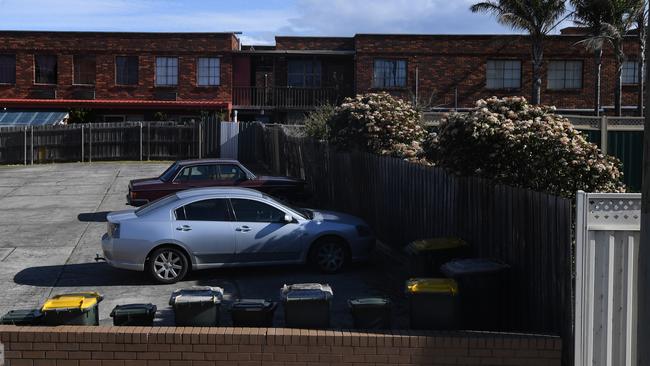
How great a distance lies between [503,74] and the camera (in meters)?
44.4

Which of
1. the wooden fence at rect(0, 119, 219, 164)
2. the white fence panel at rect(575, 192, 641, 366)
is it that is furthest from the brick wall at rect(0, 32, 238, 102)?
the white fence panel at rect(575, 192, 641, 366)

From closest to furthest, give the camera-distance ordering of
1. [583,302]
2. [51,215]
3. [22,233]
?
[583,302], [22,233], [51,215]

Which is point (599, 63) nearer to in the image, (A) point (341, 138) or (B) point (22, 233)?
(A) point (341, 138)

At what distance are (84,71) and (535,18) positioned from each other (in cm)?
2301

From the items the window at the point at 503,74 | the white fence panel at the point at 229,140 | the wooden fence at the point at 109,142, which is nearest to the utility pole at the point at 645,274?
the white fence panel at the point at 229,140

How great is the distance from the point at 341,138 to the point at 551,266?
11131mm

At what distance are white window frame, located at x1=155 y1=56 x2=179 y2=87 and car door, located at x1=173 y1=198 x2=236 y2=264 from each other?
108 feet

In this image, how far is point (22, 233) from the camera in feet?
58.1

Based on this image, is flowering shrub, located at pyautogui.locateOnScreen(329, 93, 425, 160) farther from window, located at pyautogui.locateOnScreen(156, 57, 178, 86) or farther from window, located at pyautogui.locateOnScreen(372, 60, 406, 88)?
window, located at pyautogui.locateOnScreen(156, 57, 178, 86)

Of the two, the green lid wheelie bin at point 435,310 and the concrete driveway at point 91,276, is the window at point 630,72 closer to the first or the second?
the concrete driveway at point 91,276

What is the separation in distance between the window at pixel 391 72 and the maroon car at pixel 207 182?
25216 millimetres

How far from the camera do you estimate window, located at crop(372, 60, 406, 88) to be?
4431 cm

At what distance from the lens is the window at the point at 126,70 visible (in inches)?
1761

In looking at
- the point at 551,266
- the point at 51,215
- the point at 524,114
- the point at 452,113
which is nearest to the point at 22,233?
the point at 51,215
